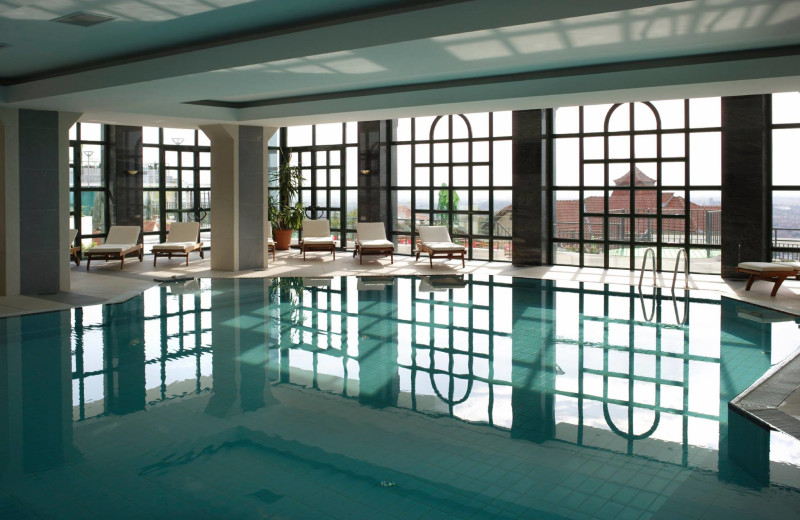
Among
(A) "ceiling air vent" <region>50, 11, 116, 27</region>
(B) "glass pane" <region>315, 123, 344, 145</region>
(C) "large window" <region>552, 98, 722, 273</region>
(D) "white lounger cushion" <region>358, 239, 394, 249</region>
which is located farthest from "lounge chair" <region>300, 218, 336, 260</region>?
(A) "ceiling air vent" <region>50, 11, 116, 27</region>

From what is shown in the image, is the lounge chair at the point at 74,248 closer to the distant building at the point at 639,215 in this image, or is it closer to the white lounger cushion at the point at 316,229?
the white lounger cushion at the point at 316,229

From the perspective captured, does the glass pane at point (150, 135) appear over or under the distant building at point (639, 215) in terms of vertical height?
over

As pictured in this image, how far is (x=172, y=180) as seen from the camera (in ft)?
61.1

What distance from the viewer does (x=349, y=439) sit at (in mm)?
5316

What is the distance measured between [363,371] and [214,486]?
2942mm

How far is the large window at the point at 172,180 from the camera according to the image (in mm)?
18141

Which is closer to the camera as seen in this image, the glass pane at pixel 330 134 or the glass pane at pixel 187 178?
the glass pane at pixel 187 178

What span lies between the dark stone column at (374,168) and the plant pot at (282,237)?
231cm

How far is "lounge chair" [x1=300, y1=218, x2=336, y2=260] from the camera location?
1728 cm

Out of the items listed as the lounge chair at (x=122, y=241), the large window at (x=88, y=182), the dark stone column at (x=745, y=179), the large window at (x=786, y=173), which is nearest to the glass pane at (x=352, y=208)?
the lounge chair at (x=122, y=241)

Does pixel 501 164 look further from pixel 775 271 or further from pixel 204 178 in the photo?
pixel 204 178

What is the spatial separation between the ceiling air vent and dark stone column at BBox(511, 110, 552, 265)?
10.6m

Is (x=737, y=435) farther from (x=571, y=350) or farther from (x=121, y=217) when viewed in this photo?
Answer: (x=121, y=217)

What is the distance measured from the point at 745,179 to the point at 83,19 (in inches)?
455
